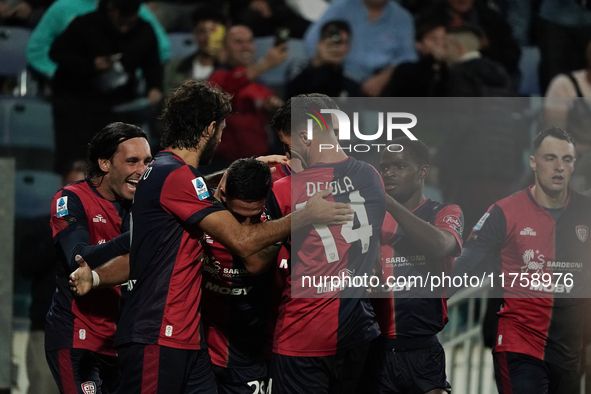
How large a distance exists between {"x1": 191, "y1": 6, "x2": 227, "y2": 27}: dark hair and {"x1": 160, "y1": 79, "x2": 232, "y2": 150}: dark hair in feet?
12.0

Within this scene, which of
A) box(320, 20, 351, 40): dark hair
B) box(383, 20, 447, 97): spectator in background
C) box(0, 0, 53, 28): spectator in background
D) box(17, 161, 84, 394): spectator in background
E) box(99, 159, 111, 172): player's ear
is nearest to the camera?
box(99, 159, 111, 172): player's ear

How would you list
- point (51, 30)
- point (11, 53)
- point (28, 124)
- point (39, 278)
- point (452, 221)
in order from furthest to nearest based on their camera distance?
point (11, 53), point (51, 30), point (28, 124), point (39, 278), point (452, 221)

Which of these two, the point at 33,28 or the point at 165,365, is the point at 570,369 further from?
the point at 33,28

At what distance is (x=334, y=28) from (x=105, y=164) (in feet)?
11.0

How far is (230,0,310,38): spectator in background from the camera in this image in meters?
8.09

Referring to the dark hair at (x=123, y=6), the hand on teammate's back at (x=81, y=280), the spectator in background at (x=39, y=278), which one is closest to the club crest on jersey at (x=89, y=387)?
the hand on teammate's back at (x=81, y=280)

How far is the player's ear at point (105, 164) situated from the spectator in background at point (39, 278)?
175 centimetres

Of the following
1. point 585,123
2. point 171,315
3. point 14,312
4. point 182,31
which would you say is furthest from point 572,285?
point 182,31

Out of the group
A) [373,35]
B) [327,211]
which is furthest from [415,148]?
[373,35]

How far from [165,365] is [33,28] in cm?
525

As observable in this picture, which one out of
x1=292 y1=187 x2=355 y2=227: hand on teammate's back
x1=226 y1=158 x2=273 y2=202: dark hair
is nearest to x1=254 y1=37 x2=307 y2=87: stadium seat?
x1=292 y1=187 x2=355 y2=227: hand on teammate's back

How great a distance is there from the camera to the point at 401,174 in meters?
4.50

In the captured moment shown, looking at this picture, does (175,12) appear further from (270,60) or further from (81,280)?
(81,280)

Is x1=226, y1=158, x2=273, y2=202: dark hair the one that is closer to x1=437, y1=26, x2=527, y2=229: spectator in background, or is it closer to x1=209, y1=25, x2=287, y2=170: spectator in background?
x1=437, y1=26, x2=527, y2=229: spectator in background
